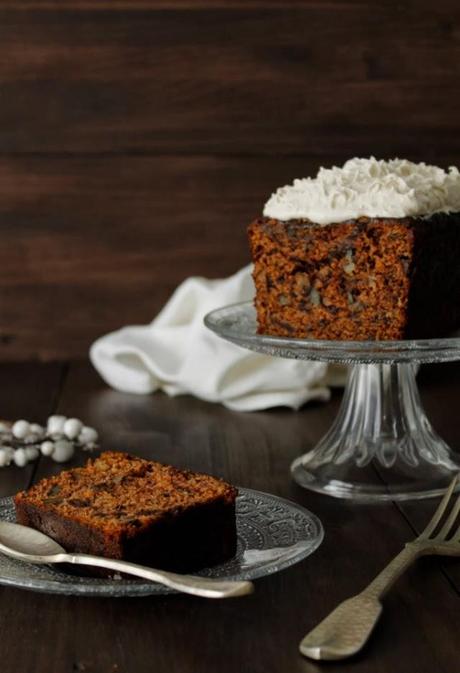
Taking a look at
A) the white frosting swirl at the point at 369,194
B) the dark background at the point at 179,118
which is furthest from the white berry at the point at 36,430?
the dark background at the point at 179,118

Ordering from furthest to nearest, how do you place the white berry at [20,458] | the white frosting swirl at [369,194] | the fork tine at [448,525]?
the white berry at [20,458]
the white frosting swirl at [369,194]
the fork tine at [448,525]

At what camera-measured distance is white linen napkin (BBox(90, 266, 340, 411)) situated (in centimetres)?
194

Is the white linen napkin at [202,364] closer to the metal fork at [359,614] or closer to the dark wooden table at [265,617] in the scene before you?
the dark wooden table at [265,617]

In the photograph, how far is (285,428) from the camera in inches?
71.2

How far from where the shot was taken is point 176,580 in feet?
3.16

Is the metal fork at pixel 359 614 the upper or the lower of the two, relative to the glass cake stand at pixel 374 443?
upper

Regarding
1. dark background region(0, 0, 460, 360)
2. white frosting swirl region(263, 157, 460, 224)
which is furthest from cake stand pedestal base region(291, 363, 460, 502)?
dark background region(0, 0, 460, 360)

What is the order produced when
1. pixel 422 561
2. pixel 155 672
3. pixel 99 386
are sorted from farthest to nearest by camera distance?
pixel 99 386 → pixel 422 561 → pixel 155 672

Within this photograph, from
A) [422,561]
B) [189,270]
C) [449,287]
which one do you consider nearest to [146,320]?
[189,270]

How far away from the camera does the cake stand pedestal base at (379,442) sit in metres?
1.49

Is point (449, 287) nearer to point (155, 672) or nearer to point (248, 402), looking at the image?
point (248, 402)

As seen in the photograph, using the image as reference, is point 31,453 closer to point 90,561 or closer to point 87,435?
point 87,435

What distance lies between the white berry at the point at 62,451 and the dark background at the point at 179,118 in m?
0.84

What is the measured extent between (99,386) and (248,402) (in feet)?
1.10
